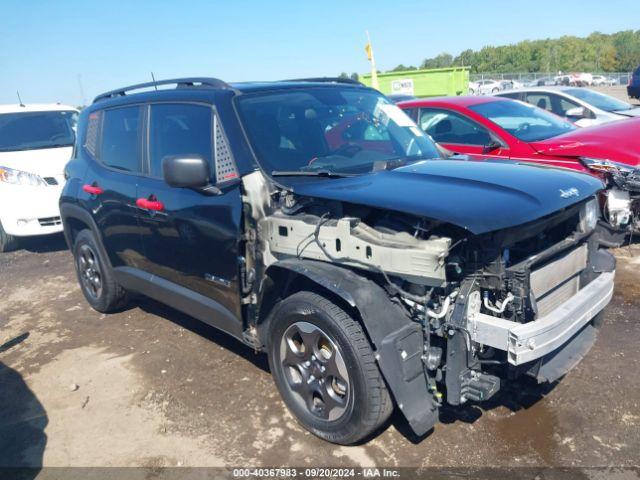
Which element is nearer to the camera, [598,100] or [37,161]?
[37,161]

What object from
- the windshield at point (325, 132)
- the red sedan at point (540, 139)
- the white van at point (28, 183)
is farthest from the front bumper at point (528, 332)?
the white van at point (28, 183)

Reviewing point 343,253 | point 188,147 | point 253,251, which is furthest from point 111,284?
point 343,253

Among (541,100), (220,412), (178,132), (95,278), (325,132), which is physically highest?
(178,132)

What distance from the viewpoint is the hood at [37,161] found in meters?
7.54

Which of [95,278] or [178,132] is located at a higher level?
[178,132]

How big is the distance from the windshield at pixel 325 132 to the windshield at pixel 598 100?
22.1 ft

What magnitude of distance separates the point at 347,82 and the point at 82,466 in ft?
11.0

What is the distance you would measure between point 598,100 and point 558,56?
93553mm

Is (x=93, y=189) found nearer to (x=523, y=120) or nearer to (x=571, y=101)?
(x=523, y=120)

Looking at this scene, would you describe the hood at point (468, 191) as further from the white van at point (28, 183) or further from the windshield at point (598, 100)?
the windshield at point (598, 100)

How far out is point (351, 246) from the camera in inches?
111

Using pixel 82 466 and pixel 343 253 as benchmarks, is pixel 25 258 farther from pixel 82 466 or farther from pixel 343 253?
pixel 343 253

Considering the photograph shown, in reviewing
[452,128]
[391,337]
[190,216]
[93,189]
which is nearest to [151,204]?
[190,216]

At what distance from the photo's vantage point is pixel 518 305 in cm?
267
